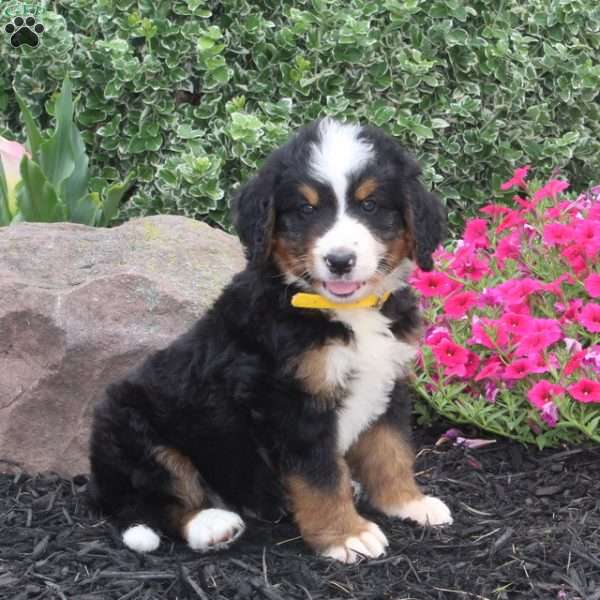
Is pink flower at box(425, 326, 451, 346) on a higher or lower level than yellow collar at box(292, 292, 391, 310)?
lower

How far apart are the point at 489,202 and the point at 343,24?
184 centimetres

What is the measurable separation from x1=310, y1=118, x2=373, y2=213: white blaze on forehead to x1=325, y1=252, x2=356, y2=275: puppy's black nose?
0.23 metres

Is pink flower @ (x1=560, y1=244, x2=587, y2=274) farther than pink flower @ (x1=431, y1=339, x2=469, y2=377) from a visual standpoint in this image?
Yes

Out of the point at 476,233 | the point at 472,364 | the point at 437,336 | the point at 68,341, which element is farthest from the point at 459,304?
the point at 68,341

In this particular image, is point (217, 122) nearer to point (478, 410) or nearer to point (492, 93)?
point (492, 93)

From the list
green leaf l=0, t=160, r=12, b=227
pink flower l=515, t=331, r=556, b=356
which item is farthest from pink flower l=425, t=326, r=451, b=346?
green leaf l=0, t=160, r=12, b=227

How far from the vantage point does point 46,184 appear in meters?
5.94

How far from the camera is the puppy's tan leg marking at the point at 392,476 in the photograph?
418 centimetres

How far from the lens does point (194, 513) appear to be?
4027 mm

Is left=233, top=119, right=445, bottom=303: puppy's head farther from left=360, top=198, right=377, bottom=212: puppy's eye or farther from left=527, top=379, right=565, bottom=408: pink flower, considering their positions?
left=527, top=379, right=565, bottom=408: pink flower

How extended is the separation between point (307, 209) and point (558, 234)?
209 centimetres

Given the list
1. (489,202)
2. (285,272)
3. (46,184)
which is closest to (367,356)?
(285,272)

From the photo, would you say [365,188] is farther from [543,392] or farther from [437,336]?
[437,336]

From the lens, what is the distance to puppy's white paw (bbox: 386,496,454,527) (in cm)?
423
